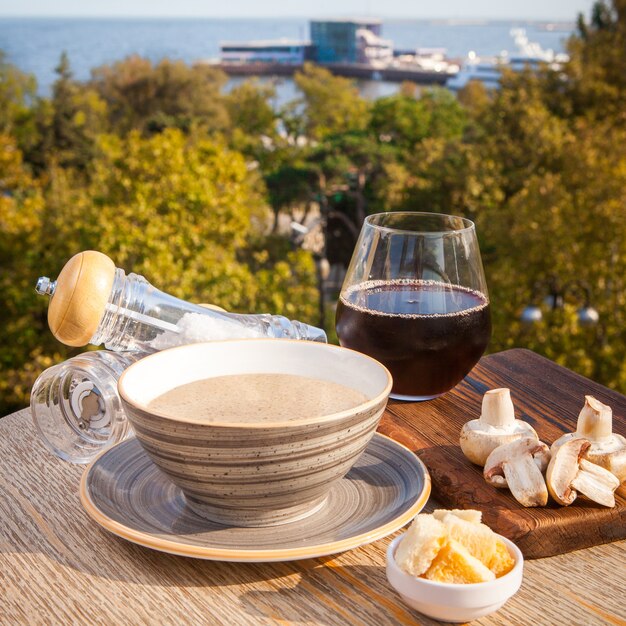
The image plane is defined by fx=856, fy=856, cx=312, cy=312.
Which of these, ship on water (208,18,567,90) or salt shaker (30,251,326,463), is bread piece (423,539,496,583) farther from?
ship on water (208,18,567,90)

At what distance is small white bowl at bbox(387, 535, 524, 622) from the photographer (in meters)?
0.69

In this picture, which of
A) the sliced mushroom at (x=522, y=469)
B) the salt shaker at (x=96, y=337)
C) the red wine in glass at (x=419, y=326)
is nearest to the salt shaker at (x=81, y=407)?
the salt shaker at (x=96, y=337)

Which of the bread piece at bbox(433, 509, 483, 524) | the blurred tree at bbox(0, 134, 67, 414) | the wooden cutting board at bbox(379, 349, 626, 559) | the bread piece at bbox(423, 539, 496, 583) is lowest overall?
the blurred tree at bbox(0, 134, 67, 414)

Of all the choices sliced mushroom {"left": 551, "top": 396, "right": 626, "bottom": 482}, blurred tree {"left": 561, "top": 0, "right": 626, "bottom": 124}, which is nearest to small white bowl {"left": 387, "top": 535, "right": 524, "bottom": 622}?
sliced mushroom {"left": 551, "top": 396, "right": 626, "bottom": 482}

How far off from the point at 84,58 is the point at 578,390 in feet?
141

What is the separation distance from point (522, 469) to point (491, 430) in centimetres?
8

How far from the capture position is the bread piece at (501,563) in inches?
28.4

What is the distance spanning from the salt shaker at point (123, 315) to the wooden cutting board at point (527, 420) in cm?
24

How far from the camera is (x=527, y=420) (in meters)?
1.19

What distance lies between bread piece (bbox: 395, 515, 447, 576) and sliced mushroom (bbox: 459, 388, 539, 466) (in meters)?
0.26

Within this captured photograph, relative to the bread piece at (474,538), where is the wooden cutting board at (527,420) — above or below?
below

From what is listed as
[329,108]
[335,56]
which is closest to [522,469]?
[329,108]

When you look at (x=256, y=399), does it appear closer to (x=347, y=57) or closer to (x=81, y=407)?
(x=81, y=407)

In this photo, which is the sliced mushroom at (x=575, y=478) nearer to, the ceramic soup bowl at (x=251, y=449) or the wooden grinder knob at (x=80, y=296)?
the ceramic soup bowl at (x=251, y=449)
